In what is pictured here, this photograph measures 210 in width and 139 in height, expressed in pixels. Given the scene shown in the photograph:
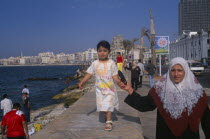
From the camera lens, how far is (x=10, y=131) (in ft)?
18.0

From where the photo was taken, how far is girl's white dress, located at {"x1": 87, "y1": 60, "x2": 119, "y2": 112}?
4758 millimetres

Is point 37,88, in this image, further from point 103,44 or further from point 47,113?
point 103,44

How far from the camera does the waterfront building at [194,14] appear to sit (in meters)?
172

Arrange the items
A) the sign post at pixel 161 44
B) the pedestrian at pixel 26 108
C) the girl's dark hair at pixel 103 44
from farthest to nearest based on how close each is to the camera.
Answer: the sign post at pixel 161 44
the pedestrian at pixel 26 108
the girl's dark hair at pixel 103 44

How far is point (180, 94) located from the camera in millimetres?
2732

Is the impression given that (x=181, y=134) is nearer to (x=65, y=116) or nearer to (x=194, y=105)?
(x=194, y=105)

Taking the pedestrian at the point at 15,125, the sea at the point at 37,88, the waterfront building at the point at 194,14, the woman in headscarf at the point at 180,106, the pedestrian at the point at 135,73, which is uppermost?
the waterfront building at the point at 194,14

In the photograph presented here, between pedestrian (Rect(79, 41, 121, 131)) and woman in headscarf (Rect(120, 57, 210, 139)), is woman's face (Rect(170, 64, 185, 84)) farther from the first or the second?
pedestrian (Rect(79, 41, 121, 131))

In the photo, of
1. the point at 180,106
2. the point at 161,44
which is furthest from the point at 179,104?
the point at 161,44

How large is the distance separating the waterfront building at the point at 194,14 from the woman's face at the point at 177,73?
176m

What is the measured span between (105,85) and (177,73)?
2173 millimetres

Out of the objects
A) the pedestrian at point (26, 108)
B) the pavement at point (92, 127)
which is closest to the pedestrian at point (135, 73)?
the pedestrian at point (26, 108)

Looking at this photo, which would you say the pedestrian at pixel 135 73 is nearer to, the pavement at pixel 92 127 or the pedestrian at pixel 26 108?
the pedestrian at pixel 26 108

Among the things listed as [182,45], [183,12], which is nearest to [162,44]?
[182,45]
